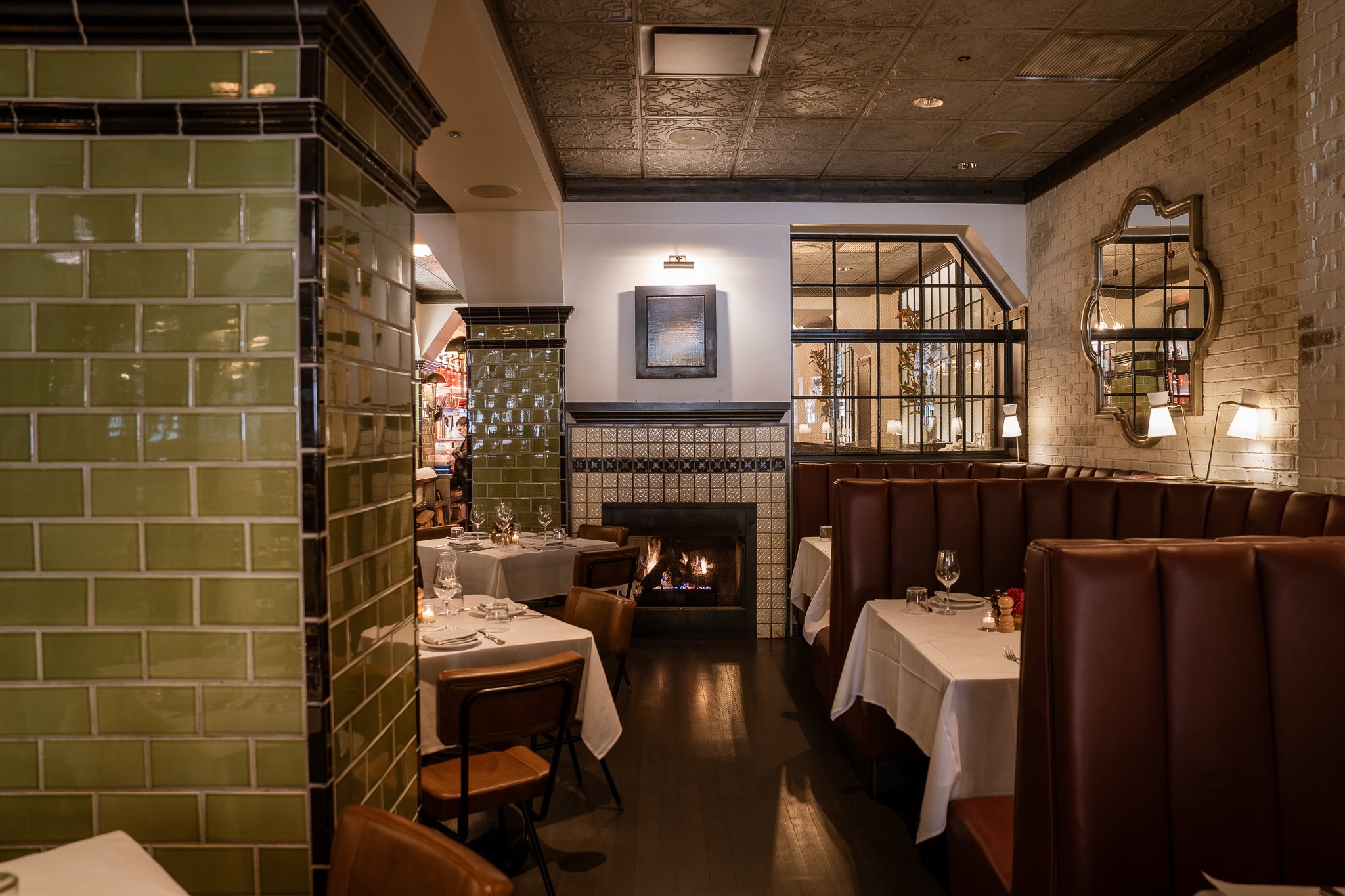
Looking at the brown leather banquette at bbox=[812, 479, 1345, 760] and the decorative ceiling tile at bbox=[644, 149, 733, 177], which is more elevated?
the decorative ceiling tile at bbox=[644, 149, 733, 177]

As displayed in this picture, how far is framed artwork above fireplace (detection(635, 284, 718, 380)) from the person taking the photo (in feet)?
21.5

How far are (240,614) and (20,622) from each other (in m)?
0.49

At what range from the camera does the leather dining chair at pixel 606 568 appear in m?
4.76

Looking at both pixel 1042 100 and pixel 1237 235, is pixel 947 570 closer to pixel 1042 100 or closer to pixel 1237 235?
pixel 1237 235

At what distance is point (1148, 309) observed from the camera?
5074mm

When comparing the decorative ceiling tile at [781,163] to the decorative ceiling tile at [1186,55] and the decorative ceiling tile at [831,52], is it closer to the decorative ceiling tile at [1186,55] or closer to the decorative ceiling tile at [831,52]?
the decorative ceiling tile at [831,52]

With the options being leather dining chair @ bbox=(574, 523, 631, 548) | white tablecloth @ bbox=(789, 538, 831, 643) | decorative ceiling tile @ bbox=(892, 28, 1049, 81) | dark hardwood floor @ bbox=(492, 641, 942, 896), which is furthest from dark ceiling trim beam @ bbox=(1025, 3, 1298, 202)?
leather dining chair @ bbox=(574, 523, 631, 548)

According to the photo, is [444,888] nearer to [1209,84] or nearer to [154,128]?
[154,128]

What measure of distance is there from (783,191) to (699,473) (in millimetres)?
2394

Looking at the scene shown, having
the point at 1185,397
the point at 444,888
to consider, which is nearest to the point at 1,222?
the point at 444,888

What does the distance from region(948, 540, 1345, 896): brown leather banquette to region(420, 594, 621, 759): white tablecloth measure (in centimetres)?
181

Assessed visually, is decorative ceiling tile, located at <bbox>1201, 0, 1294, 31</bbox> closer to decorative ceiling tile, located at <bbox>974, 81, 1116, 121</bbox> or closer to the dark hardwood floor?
decorative ceiling tile, located at <bbox>974, 81, 1116, 121</bbox>

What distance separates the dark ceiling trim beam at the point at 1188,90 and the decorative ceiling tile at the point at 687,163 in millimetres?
2493

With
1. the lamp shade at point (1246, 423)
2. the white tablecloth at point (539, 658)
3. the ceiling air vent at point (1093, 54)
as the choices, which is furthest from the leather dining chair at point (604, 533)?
the ceiling air vent at point (1093, 54)
